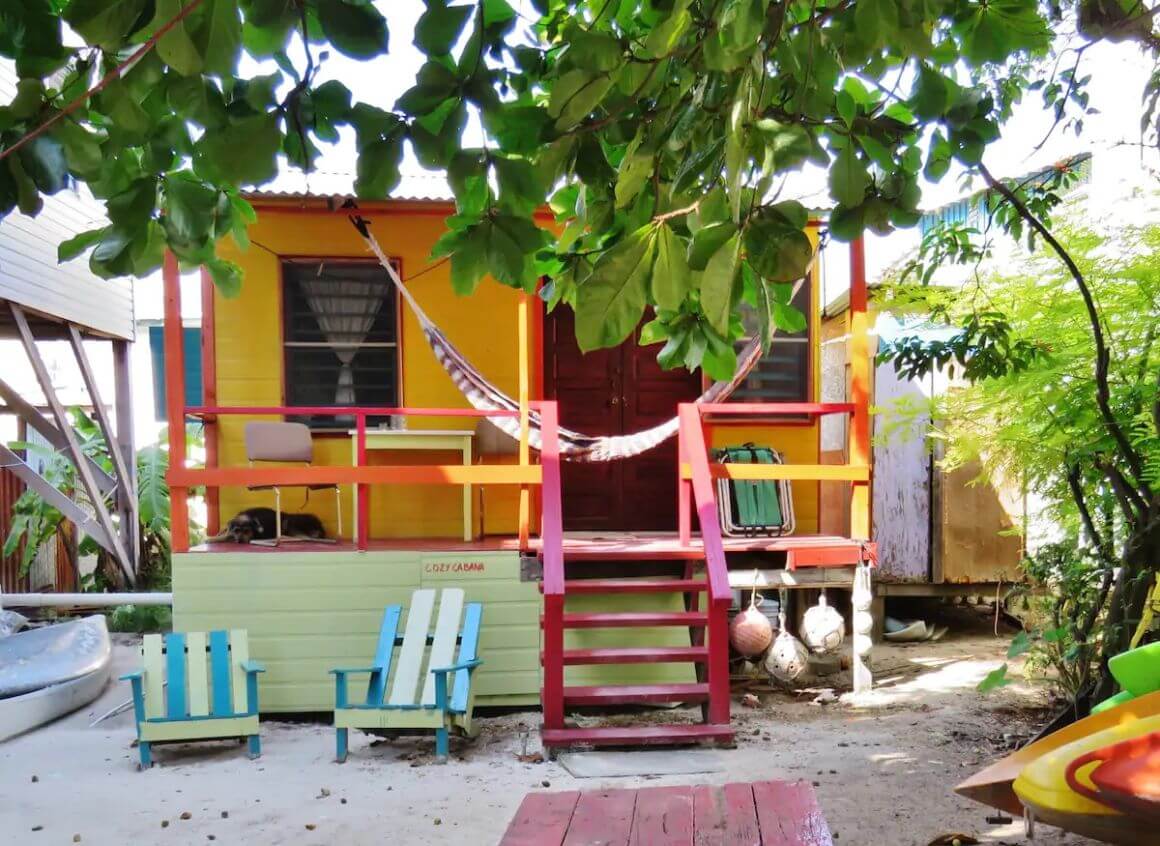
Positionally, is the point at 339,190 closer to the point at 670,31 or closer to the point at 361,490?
the point at 361,490

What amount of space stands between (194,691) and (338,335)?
3.08m

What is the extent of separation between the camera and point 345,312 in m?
7.24

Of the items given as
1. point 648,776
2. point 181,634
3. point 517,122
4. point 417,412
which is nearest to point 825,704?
point 648,776

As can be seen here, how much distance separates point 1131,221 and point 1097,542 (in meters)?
1.94

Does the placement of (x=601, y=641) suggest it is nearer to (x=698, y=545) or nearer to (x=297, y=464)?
(x=698, y=545)

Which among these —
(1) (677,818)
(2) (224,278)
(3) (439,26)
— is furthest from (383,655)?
(3) (439,26)

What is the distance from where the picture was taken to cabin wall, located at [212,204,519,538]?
7105 millimetres

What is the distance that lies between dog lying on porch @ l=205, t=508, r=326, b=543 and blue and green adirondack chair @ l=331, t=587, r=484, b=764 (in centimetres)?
133

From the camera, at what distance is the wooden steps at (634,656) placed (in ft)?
17.3

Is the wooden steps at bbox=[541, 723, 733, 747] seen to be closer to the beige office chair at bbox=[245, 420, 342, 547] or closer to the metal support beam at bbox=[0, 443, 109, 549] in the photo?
the beige office chair at bbox=[245, 420, 342, 547]

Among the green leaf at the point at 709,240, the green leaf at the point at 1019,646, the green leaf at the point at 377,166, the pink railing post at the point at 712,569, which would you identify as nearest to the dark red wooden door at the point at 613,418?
the pink railing post at the point at 712,569

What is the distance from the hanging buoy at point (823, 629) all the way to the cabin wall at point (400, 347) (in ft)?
8.25

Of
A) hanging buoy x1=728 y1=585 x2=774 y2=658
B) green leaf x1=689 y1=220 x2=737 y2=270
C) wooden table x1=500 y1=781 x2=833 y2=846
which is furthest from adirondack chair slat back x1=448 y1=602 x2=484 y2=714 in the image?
green leaf x1=689 y1=220 x2=737 y2=270

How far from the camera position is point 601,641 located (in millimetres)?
6129
